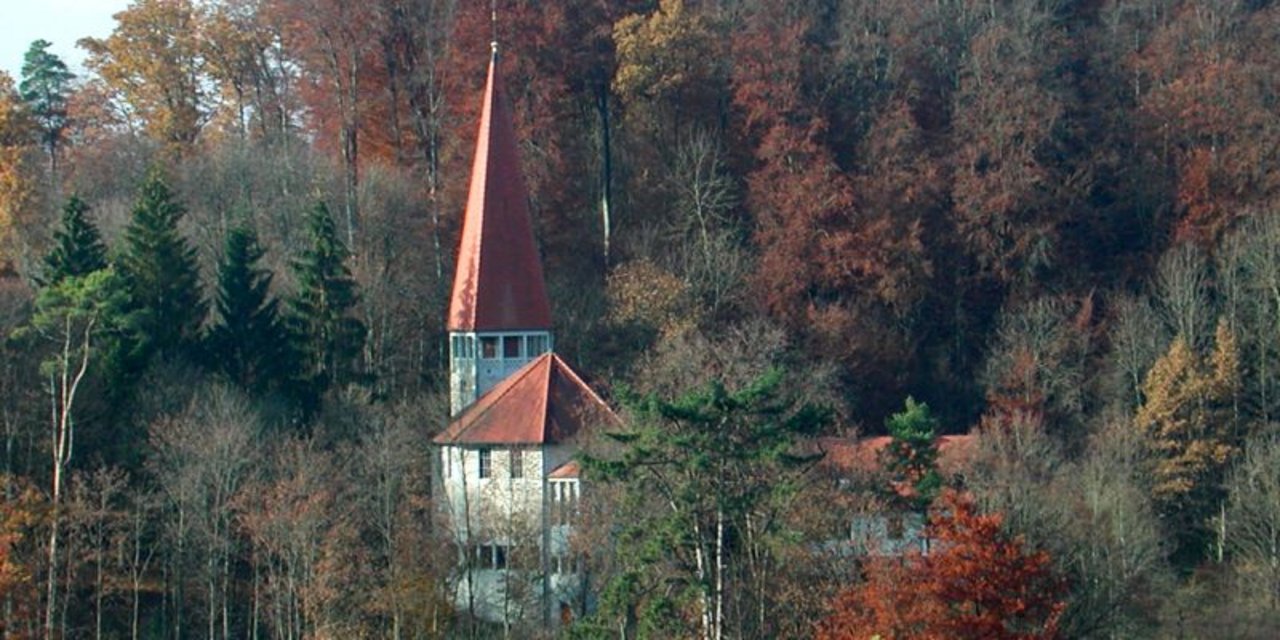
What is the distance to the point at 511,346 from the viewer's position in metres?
48.3

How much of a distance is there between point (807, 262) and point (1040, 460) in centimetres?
1067

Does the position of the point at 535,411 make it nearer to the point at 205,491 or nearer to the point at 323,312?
the point at 323,312

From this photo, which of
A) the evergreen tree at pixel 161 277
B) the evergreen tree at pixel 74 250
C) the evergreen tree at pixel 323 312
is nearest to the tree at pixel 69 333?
the evergreen tree at pixel 74 250

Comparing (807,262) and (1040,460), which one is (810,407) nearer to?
(1040,460)

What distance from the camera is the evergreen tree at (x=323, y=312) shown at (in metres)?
47.7

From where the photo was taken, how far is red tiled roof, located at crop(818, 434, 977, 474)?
4206cm

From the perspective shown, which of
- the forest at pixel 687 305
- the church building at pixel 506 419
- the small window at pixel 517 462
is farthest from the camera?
the small window at pixel 517 462

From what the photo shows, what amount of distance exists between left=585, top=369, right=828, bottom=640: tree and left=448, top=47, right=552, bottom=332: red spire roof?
36.5ft

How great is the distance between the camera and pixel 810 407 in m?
37.2

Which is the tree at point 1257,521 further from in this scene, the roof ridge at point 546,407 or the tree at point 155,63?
the tree at point 155,63

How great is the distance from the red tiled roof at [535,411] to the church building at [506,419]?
2 cm

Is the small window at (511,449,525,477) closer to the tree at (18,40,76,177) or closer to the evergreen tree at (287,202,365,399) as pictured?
the evergreen tree at (287,202,365,399)

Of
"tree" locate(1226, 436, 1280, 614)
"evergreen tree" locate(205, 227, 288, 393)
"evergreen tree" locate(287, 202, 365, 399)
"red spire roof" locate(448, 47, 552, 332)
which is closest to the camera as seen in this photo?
"tree" locate(1226, 436, 1280, 614)

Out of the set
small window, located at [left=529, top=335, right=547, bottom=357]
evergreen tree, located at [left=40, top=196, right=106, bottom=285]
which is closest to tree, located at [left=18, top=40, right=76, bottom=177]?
evergreen tree, located at [left=40, top=196, right=106, bottom=285]
